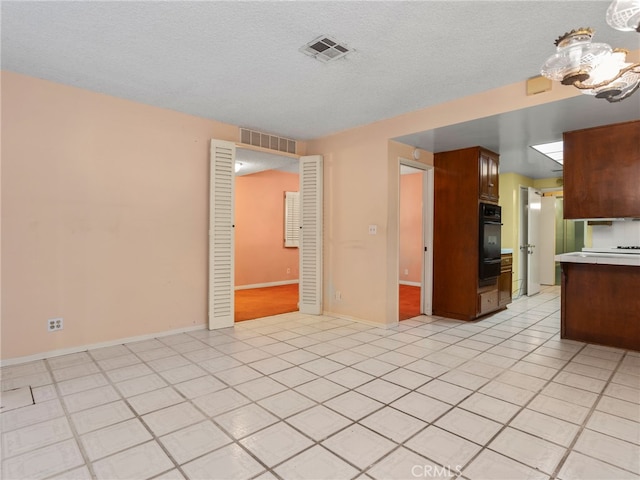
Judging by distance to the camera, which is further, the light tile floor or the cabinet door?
the cabinet door

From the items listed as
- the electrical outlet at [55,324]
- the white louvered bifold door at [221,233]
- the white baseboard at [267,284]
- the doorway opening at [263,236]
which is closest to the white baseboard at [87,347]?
the electrical outlet at [55,324]

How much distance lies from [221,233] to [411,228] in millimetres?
4896

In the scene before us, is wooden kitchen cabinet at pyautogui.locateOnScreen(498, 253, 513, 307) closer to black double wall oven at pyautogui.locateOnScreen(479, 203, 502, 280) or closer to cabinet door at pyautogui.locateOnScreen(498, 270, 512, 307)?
cabinet door at pyautogui.locateOnScreen(498, 270, 512, 307)

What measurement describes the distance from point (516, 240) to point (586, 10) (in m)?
4.81

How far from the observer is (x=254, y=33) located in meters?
2.39

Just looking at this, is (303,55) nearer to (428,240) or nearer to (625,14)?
(625,14)

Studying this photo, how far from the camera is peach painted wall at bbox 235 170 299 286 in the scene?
719 cm

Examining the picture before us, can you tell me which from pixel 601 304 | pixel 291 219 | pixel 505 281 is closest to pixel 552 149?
pixel 505 281

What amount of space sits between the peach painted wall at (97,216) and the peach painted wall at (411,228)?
491cm

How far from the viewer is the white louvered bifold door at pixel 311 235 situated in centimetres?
487

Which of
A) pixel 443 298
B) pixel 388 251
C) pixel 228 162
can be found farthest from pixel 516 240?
pixel 228 162

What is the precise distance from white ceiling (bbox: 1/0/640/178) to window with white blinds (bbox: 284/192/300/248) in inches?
155

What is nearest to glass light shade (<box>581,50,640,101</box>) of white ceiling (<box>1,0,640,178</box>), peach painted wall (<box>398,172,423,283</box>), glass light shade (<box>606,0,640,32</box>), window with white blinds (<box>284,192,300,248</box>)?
glass light shade (<box>606,0,640,32</box>)

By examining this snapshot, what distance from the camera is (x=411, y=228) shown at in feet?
25.6
